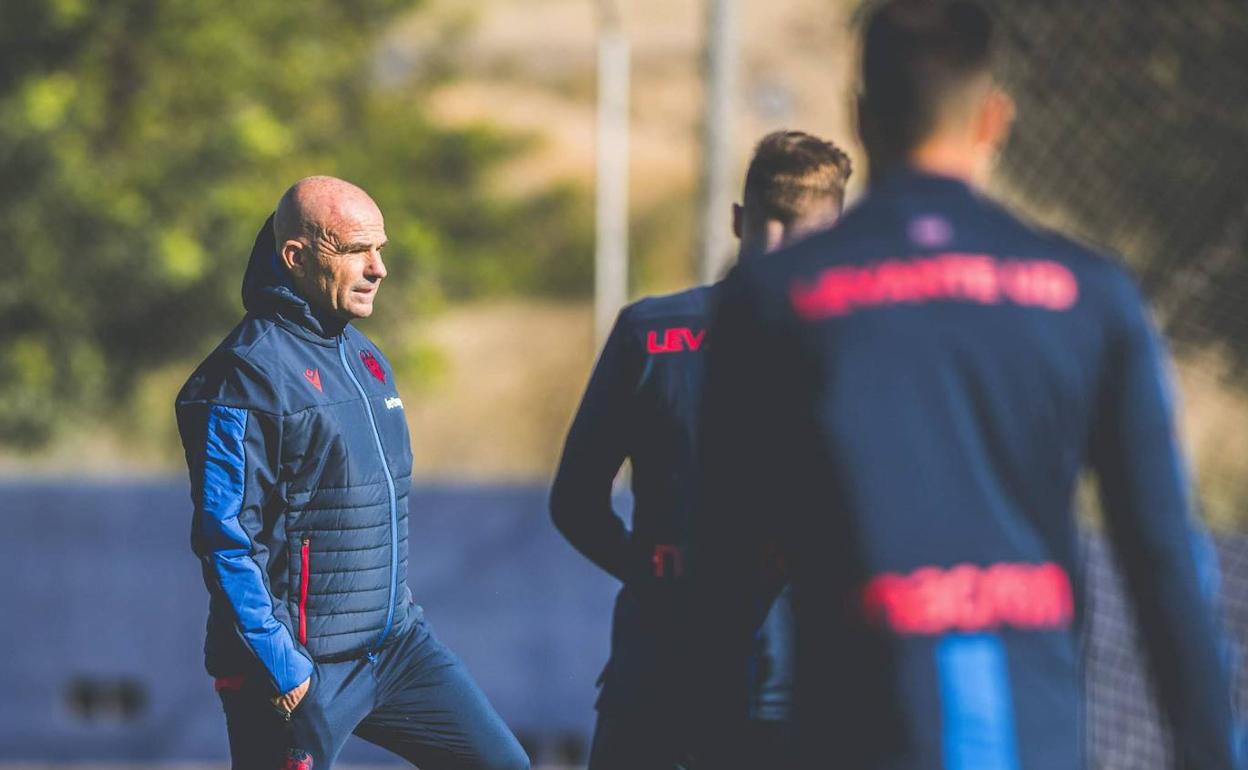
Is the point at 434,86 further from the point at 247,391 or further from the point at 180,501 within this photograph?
the point at 247,391

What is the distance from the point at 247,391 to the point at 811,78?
67.8 metres

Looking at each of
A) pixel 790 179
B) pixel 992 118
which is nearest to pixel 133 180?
pixel 790 179

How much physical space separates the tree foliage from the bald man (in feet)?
49.5

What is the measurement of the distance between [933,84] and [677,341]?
1.55 m

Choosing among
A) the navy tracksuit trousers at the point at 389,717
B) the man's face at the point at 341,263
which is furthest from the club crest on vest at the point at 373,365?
the navy tracksuit trousers at the point at 389,717

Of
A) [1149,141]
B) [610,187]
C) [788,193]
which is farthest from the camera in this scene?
[610,187]

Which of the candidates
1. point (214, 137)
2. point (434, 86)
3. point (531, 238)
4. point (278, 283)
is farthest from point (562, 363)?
point (278, 283)

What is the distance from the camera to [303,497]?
4297mm

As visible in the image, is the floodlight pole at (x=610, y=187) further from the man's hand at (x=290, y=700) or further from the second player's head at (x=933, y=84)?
the second player's head at (x=933, y=84)

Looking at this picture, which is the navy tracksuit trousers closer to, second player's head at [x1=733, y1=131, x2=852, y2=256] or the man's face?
the man's face

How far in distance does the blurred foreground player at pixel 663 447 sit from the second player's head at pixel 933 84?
4.30 feet

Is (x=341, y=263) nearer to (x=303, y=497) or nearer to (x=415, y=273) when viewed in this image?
(x=303, y=497)

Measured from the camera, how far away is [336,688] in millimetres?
4406

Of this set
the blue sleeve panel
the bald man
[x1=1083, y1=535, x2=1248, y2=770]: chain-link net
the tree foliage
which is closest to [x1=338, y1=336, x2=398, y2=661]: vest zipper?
the bald man
